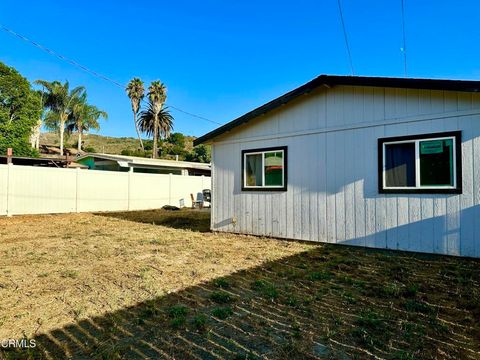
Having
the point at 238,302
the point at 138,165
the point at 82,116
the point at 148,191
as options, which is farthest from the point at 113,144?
the point at 238,302

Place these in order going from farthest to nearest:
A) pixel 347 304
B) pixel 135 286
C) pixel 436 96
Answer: pixel 436 96 < pixel 135 286 < pixel 347 304

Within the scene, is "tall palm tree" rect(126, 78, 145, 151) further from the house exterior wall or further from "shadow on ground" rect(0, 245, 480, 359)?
"shadow on ground" rect(0, 245, 480, 359)

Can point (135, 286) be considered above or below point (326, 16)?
below

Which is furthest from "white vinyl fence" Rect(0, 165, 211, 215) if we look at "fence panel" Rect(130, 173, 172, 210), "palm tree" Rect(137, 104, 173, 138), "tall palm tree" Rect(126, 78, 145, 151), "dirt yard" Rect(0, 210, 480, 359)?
"tall palm tree" Rect(126, 78, 145, 151)

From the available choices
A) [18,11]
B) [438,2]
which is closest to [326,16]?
[438,2]

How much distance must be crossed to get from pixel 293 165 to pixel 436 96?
9.88ft

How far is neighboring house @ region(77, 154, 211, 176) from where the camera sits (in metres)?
17.7

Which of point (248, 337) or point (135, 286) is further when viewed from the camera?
point (135, 286)

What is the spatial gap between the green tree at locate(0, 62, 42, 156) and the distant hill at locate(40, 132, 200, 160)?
13.6 metres

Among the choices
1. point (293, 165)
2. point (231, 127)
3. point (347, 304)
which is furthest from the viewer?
point (231, 127)

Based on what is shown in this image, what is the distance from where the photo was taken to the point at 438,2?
28.1ft

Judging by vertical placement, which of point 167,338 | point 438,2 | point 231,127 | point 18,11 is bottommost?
point 167,338

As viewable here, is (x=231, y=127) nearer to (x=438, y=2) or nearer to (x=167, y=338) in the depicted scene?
(x=167, y=338)

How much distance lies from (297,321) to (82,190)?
12364 millimetres
